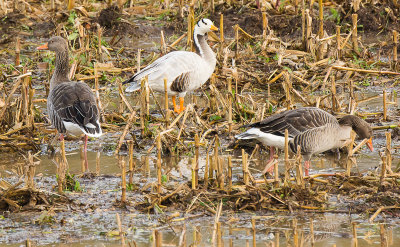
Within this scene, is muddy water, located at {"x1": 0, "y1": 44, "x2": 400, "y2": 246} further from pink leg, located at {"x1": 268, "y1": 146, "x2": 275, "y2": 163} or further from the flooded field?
pink leg, located at {"x1": 268, "y1": 146, "x2": 275, "y2": 163}

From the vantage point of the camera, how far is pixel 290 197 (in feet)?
23.6

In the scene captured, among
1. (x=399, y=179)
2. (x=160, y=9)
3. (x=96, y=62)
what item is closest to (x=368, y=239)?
(x=399, y=179)

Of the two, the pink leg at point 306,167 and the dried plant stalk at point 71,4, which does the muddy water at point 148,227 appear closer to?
the pink leg at point 306,167

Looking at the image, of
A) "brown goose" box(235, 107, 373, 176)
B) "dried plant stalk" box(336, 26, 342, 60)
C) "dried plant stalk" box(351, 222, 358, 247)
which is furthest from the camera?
"dried plant stalk" box(336, 26, 342, 60)

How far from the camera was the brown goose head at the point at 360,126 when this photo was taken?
9047 millimetres

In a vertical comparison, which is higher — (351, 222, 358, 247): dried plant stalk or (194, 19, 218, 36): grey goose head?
(194, 19, 218, 36): grey goose head

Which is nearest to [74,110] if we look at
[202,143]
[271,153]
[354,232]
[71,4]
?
[202,143]

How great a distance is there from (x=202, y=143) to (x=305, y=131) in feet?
4.76

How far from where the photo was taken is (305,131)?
28.6 feet

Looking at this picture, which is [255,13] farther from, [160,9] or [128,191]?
[128,191]

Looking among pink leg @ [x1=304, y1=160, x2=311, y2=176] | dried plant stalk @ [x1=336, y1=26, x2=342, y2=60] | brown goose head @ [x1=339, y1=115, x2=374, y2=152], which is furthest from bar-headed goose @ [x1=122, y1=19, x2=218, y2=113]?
pink leg @ [x1=304, y1=160, x2=311, y2=176]

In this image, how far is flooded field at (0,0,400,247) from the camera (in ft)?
22.1

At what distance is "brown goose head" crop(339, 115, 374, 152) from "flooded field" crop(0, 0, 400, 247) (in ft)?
1.01

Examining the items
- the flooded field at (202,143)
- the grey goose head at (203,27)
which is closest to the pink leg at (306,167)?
the flooded field at (202,143)
